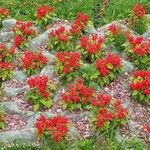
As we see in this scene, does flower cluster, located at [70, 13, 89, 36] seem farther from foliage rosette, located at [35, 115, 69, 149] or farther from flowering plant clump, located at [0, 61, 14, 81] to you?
foliage rosette, located at [35, 115, 69, 149]

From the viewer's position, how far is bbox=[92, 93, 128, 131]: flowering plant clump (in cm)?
1188

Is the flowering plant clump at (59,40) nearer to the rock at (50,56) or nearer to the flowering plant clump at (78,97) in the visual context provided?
the rock at (50,56)

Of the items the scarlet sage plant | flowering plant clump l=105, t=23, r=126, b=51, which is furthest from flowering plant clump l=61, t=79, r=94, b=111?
the scarlet sage plant

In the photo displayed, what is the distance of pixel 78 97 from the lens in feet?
41.8

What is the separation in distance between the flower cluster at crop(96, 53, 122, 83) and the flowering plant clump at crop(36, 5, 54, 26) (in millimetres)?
2857

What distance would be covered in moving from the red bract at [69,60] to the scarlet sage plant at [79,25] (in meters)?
1.20

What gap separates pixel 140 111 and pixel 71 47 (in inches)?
119

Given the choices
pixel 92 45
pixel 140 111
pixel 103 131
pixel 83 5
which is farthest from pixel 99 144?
pixel 83 5

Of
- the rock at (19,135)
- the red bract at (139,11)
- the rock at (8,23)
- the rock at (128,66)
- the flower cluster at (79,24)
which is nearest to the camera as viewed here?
the rock at (19,135)

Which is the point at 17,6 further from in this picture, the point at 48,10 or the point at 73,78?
the point at 73,78

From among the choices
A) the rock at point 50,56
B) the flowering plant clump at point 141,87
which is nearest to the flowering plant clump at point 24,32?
the rock at point 50,56

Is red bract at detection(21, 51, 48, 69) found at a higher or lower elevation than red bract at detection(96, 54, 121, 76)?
lower

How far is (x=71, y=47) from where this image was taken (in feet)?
48.3

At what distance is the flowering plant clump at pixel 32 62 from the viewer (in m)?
13.9
